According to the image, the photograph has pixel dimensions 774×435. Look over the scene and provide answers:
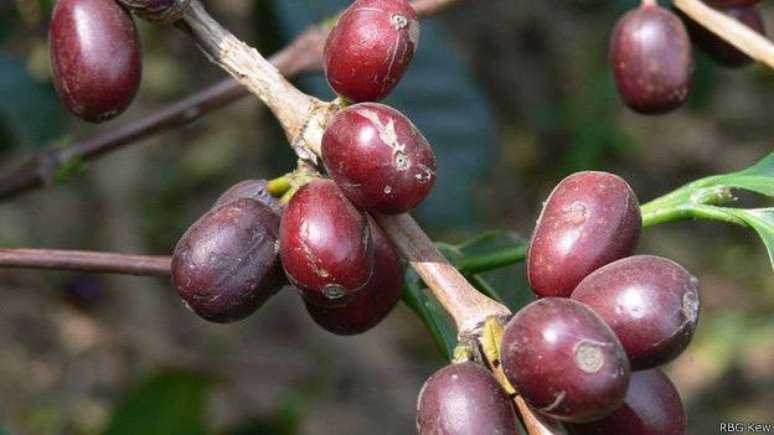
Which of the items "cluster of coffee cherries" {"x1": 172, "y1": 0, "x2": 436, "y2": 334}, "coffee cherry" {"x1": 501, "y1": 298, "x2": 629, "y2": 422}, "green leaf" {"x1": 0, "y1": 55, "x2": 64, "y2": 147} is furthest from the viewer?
"green leaf" {"x1": 0, "y1": 55, "x2": 64, "y2": 147}

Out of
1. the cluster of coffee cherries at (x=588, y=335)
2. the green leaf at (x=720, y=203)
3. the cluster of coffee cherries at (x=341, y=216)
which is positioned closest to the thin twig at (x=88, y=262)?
the cluster of coffee cherries at (x=341, y=216)

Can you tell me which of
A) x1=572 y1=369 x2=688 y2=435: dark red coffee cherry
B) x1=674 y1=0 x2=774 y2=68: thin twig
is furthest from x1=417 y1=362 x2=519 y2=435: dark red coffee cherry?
x1=674 y1=0 x2=774 y2=68: thin twig

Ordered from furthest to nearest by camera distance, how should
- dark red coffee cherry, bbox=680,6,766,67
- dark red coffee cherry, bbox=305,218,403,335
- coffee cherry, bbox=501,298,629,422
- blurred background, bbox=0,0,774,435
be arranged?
blurred background, bbox=0,0,774,435, dark red coffee cherry, bbox=680,6,766,67, dark red coffee cherry, bbox=305,218,403,335, coffee cherry, bbox=501,298,629,422

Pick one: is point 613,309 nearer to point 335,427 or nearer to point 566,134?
point 335,427

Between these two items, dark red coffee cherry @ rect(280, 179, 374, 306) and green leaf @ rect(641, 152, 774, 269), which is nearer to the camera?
dark red coffee cherry @ rect(280, 179, 374, 306)

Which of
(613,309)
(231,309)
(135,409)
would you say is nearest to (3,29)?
(135,409)

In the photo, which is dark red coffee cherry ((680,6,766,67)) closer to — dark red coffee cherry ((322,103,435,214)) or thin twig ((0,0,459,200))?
thin twig ((0,0,459,200))
